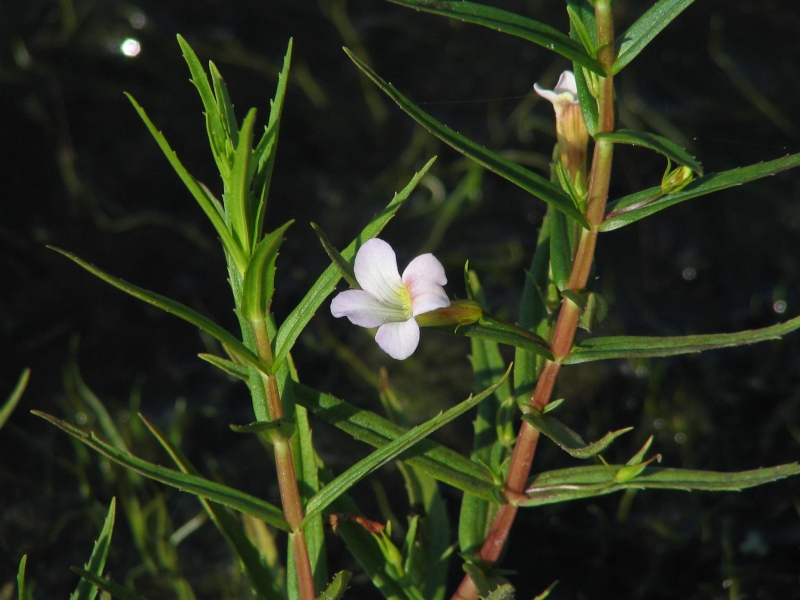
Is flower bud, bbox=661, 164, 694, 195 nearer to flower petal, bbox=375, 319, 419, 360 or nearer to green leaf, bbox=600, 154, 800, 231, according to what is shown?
green leaf, bbox=600, 154, 800, 231

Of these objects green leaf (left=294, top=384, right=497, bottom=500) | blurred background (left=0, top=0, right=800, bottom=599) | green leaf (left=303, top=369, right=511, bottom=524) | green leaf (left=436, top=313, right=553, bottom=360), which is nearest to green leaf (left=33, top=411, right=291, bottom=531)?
green leaf (left=303, top=369, right=511, bottom=524)

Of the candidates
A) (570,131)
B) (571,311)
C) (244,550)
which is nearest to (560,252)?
(571,311)

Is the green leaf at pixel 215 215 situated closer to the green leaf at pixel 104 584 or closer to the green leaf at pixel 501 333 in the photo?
the green leaf at pixel 501 333

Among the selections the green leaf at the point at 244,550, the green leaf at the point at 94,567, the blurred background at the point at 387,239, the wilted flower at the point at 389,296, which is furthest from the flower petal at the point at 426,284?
the blurred background at the point at 387,239

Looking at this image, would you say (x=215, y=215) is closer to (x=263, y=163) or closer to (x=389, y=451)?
(x=263, y=163)

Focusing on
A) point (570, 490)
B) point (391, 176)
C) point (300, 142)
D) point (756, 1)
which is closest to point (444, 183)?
point (391, 176)

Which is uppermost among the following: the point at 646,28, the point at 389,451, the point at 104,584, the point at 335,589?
the point at 646,28
